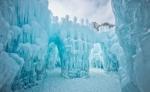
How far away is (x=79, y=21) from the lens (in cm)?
1295

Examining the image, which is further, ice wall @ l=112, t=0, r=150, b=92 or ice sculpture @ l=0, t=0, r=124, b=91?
A: ice sculpture @ l=0, t=0, r=124, b=91

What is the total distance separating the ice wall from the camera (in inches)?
195

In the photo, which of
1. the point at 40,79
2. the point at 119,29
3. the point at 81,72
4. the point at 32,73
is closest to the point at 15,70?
the point at 32,73

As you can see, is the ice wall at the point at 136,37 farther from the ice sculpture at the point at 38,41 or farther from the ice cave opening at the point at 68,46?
the ice sculpture at the point at 38,41

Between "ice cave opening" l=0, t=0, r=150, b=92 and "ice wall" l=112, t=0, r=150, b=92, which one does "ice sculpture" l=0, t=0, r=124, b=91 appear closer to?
"ice cave opening" l=0, t=0, r=150, b=92

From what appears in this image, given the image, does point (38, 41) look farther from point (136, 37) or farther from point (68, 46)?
point (136, 37)

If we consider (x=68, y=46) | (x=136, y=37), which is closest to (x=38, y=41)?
(x=68, y=46)

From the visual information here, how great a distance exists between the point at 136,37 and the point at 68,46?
22.7ft

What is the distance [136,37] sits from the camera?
222 inches

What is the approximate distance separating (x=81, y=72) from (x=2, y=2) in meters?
8.36

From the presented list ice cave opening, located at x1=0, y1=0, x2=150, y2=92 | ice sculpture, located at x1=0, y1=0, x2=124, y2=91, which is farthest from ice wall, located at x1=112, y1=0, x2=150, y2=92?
ice sculpture, located at x1=0, y1=0, x2=124, y2=91

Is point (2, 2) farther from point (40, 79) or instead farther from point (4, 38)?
point (40, 79)

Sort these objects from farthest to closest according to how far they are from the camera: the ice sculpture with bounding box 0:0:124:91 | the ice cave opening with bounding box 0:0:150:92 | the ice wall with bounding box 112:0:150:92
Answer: the ice sculpture with bounding box 0:0:124:91
the ice cave opening with bounding box 0:0:150:92
the ice wall with bounding box 112:0:150:92

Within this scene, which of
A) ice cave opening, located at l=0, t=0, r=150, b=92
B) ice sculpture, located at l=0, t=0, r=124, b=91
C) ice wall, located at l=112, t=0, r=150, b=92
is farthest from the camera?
ice sculpture, located at l=0, t=0, r=124, b=91
